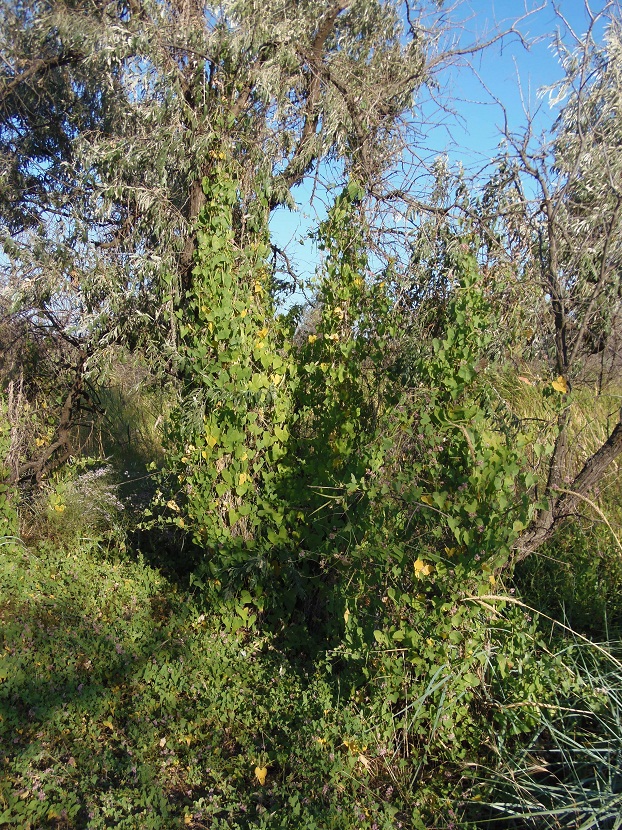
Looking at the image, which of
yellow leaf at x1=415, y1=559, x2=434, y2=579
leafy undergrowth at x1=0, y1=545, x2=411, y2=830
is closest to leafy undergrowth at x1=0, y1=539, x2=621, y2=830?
leafy undergrowth at x1=0, y1=545, x2=411, y2=830

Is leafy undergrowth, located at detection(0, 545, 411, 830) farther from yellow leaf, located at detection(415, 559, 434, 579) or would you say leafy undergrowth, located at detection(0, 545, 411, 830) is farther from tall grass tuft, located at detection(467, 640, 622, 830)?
yellow leaf, located at detection(415, 559, 434, 579)

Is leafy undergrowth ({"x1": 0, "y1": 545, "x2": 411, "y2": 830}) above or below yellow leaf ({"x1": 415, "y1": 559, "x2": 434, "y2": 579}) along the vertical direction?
below

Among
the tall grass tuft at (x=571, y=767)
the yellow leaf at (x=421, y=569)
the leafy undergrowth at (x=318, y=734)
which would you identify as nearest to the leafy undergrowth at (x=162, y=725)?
the leafy undergrowth at (x=318, y=734)

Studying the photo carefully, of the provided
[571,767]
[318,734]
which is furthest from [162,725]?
[571,767]

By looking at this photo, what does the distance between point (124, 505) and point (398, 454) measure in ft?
9.90

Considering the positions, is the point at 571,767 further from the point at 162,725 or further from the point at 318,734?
the point at 162,725

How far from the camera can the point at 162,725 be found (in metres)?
3.34

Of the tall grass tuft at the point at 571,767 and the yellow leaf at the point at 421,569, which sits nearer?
the tall grass tuft at the point at 571,767

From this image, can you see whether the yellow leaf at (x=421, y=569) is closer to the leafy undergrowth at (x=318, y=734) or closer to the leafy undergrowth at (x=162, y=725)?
the leafy undergrowth at (x=318, y=734)

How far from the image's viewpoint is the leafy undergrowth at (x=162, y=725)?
2.79m

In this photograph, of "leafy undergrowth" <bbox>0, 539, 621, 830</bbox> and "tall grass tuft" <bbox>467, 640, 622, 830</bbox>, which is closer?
"tall grass tuft" <bbox>467, 640, 622, 830</bbox>

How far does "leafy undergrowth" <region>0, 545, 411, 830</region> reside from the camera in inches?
110

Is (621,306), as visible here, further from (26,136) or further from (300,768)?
(26,136)

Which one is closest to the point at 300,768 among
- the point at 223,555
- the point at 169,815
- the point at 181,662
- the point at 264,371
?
the point at 169,815
